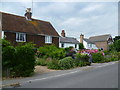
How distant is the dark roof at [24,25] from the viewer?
22.5 meters

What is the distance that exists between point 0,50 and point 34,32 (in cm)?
1677

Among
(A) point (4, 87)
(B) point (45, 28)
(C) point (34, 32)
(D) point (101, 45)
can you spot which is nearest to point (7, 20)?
(C) point (34, 32)

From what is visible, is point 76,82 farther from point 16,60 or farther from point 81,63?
point 81,63

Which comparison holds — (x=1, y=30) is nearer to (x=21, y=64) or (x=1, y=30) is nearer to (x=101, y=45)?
(x=21, y=64)

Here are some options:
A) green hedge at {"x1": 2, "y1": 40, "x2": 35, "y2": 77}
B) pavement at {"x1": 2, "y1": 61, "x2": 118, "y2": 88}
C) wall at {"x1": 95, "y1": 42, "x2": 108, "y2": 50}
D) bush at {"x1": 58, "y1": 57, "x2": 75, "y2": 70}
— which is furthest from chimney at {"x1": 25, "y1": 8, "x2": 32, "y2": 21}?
wall at {"x1": 95, "y1": 42, "x2": 108, "y2": 50}

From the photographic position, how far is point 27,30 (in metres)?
24.3

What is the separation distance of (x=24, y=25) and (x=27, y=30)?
4.69ft

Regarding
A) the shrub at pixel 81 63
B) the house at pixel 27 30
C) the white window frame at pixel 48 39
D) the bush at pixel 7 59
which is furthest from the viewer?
the white window frame at pixel 48 39

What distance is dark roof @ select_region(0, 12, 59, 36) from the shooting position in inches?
886

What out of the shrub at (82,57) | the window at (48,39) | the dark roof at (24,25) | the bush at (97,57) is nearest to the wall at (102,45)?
the dark roof at (24,25)

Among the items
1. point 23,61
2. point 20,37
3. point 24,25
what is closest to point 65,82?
point 23,61

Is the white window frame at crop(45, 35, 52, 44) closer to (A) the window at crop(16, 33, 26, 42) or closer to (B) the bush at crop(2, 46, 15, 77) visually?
(A) the window at crop(16, 33, 26, 42)

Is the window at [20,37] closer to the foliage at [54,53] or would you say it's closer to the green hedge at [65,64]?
the foliage at [54,53]

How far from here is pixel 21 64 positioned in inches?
356
